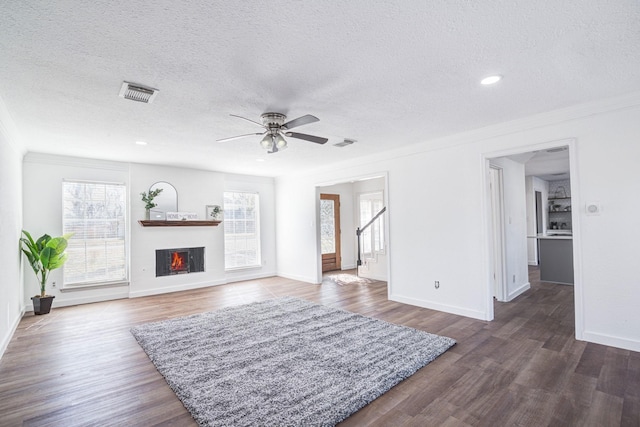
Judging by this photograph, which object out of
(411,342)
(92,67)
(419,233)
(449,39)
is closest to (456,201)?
→ (419,233)

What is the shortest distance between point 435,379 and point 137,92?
3.63 meters

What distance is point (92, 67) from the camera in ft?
7.62

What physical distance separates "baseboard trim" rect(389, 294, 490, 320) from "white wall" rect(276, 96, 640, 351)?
0.05 ft

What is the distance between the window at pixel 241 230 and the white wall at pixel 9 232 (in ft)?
11.4

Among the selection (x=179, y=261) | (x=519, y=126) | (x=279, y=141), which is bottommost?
(x=179, y=261)

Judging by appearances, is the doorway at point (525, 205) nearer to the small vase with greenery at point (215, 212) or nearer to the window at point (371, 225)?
the window at point (371, 225)

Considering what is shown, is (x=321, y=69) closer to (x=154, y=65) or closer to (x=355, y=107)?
(x=355, y=107)

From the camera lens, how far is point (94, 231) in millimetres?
5535

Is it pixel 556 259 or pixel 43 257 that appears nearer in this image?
pixel 43 257

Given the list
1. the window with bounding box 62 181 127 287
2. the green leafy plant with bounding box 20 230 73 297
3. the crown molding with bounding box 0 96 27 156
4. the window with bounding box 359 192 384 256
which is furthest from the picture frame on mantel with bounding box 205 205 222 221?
the window with bounding box 359 192 384 256

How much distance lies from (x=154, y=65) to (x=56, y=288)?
16.2 ft

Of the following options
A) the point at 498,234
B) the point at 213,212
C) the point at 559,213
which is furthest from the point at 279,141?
the point at 559,213

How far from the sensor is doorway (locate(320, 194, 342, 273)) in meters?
8.40

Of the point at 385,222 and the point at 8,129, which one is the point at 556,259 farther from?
the point at 8,129
